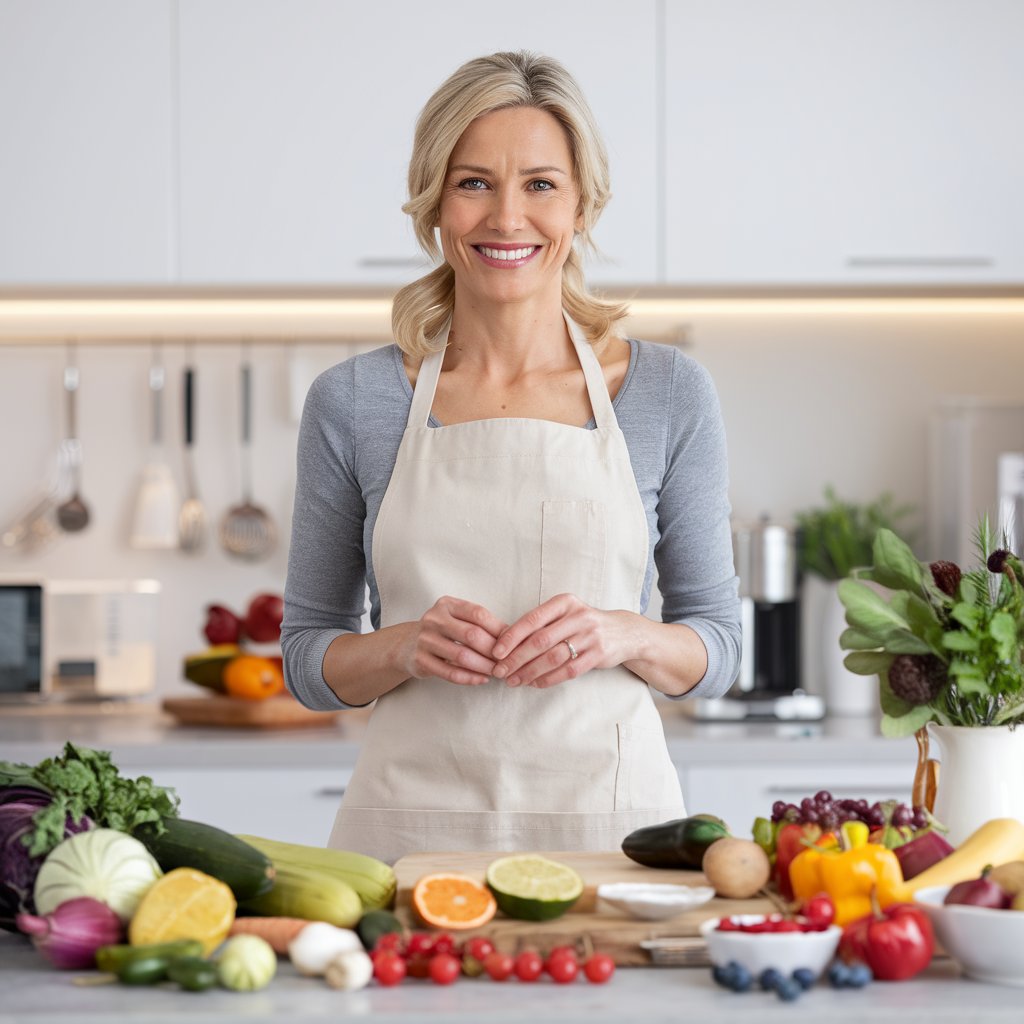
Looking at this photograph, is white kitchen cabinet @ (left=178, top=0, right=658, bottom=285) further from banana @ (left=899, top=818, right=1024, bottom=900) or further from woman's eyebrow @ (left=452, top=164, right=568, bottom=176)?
banana @ (left=899, top=818, right=1024, bottom=900)

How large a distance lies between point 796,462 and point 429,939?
215 cm

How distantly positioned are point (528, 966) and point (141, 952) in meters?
0.26

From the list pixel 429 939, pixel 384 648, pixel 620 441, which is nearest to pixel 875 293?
pixel 620 441

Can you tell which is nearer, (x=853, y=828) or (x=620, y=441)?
(x=853, y=828)

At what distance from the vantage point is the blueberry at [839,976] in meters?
0.95

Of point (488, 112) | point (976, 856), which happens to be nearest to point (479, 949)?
point (976, 856)

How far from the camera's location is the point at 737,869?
3.64 ft

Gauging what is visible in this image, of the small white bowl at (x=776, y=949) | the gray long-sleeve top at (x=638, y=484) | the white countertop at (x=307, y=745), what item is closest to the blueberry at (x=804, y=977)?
the small white bowl at (x=776, y=949)

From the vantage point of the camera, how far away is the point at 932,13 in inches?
105

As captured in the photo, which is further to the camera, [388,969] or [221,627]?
[221,627]

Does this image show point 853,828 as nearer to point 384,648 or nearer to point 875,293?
point 384,648

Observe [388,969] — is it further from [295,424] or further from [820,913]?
[295,424]

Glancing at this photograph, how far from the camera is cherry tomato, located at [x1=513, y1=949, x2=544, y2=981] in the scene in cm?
97

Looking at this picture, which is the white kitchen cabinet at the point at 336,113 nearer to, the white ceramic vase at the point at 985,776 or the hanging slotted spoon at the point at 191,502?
the hanging slotted spoon at the point at 191,502
